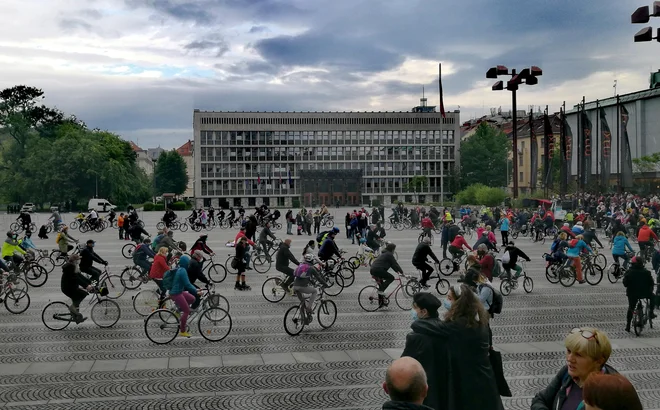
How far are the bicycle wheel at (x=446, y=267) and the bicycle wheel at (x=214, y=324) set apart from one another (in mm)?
9753

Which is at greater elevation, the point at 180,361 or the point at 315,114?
the point at 315,114

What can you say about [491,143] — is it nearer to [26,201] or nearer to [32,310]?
[26,201]

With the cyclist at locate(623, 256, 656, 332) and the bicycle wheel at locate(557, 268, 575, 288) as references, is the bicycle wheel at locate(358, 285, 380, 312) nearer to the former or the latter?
the cyclist at locate(623, 256, 656, 332)

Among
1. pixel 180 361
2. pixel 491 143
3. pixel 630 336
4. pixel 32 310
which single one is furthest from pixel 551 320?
pixel 491 143

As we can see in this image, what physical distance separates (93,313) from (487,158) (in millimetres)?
100807

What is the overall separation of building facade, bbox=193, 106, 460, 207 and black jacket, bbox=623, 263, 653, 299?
10736 cm

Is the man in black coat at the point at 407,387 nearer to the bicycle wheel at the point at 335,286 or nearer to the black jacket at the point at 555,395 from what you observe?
the black jacket at the point at 555,395

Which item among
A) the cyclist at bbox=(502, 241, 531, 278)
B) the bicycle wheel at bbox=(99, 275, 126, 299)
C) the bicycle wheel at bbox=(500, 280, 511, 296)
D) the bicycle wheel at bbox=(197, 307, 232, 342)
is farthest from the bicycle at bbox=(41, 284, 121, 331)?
the bicycle wheel at bbox=(500, 280, 511, 296)

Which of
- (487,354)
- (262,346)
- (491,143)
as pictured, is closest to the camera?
(487,354)

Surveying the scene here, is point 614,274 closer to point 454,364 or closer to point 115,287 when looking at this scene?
point 115,287

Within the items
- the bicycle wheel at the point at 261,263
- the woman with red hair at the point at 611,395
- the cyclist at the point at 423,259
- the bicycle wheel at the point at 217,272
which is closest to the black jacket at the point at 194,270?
the cyclist at the point at 423,259

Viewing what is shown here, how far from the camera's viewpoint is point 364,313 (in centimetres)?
1563

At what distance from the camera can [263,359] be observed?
11.3m

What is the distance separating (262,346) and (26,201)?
9040cm
